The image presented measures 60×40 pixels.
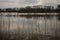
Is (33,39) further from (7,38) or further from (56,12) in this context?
(56,12)

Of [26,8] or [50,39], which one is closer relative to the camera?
[50,39]

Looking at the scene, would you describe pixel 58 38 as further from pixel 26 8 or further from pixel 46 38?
pixel 26 8

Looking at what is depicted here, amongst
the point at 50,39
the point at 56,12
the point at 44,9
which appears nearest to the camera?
the point at 50,39

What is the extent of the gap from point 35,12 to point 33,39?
2246 centimetres

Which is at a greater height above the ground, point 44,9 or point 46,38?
point 46,38

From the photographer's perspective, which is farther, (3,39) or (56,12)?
(56,12)

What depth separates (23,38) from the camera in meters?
7.71

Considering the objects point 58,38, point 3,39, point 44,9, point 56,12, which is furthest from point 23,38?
point 56,12

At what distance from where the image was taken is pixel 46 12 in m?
27.7

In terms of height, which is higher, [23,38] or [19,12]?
[23,38]

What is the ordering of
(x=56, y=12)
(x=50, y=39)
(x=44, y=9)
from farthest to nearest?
(x=56, y=12) < (x=44, y=9) < (x=50, y=39)

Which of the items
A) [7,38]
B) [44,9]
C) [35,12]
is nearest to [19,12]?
[35,12]

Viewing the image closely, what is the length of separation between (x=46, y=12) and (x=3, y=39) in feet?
67.4

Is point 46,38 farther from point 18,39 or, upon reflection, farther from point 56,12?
point 56,12
